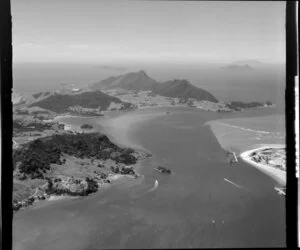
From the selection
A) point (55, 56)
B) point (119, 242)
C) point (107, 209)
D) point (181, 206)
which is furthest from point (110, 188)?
point (55, 56)

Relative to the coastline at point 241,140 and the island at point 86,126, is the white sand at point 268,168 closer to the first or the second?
the coastline at point 241,140

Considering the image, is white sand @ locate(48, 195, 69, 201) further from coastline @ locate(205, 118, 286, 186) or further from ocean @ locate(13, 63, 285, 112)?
coastline @ locate(205, 118, 286, 186)

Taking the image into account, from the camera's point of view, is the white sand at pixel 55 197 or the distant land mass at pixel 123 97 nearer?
the white sand at pixel 55 197

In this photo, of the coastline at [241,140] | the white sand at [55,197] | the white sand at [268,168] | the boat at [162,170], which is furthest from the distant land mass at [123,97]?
the white sand at [55,197]

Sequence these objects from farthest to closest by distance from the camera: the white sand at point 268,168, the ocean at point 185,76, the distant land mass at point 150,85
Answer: the distant land mass at point 150,85 < the ocean at point 185,76 < the white sand at point 268,168

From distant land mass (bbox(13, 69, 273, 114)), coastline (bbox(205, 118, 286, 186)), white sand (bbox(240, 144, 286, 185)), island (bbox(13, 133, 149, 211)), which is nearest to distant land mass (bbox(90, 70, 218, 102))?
distant land mass (bbox(13, 69, 273, 114))

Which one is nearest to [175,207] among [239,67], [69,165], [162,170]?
[162,170]

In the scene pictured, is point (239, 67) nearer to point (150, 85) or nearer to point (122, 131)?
point (150, 85)
